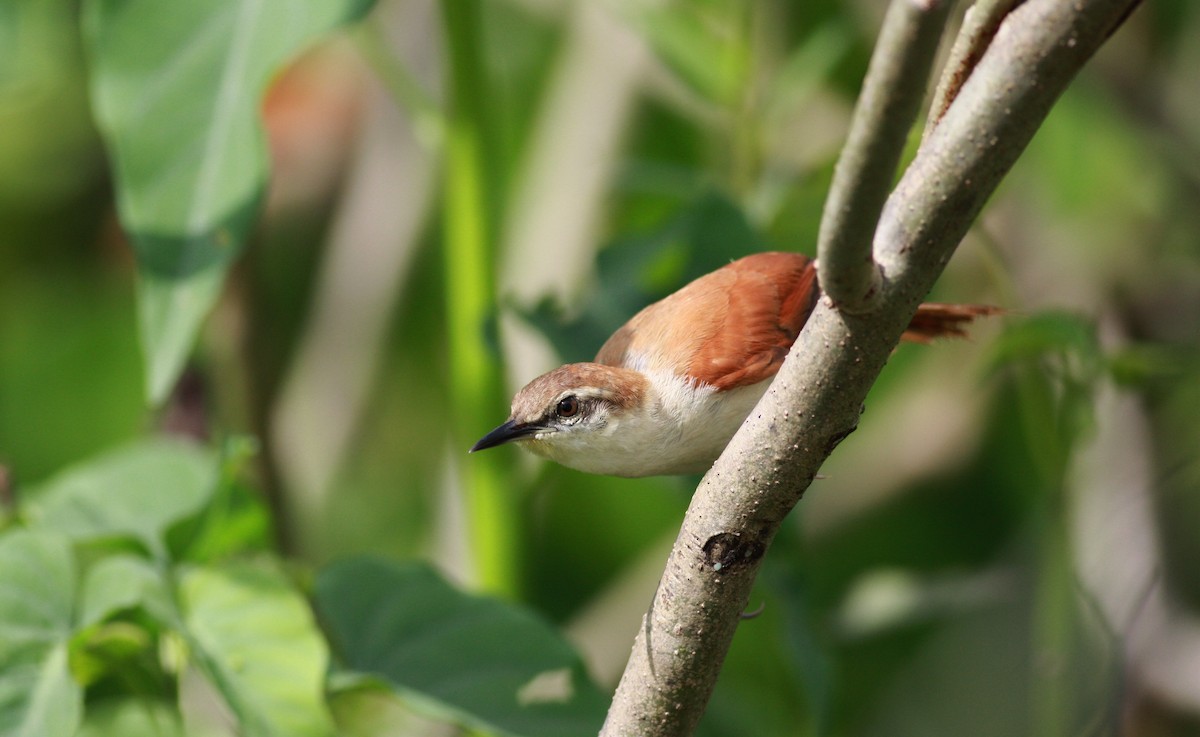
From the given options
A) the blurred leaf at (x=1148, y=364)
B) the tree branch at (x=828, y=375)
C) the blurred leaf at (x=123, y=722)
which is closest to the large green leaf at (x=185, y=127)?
the blurred leaf at (x=123, y=722)

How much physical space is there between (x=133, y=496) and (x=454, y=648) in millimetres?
775

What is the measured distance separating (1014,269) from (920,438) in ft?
2.09

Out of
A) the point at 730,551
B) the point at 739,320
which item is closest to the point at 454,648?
the point at 739,320

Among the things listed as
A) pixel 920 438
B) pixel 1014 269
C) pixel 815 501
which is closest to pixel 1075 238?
pixel 1014 269

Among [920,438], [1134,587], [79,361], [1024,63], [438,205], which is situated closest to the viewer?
[1024,63]

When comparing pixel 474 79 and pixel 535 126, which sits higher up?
pixel 474 79

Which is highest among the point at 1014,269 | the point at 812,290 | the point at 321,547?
the point at 812,290

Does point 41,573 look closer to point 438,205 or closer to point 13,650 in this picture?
point 13,650

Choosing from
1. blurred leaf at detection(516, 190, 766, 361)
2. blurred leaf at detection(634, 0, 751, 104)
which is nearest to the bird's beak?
blurred leaf at detection(516, 190, 766, 361)

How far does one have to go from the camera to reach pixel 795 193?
256cm

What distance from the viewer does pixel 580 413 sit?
2.02 m

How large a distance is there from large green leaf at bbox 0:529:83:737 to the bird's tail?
4.64ft

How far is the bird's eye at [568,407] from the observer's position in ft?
6.58

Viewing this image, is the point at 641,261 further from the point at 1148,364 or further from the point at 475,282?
the point at 1148,364
